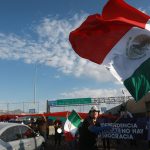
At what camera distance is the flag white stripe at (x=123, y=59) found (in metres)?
8.72

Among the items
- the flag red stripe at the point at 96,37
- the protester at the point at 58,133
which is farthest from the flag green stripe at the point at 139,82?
the protester at the point at 58,133

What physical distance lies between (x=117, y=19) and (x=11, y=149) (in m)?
5.49

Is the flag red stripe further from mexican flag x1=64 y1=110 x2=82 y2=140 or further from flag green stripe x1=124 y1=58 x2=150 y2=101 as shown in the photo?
mexican flag x1=64 y1=110 x2=82 y2=140

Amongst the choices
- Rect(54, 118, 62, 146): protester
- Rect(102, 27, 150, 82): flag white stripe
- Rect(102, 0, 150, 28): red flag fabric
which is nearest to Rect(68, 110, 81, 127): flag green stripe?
Rect(54, 118, 62, 146): protester

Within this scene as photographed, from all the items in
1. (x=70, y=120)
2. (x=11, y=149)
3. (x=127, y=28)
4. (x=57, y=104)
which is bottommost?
(x=11, y=149)

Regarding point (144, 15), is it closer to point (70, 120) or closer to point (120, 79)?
point (120, 79)

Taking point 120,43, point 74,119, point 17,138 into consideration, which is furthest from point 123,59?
point 74,119

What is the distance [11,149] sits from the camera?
41.4ft

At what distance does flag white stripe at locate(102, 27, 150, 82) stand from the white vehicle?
4.50m

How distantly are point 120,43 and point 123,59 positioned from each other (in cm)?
38

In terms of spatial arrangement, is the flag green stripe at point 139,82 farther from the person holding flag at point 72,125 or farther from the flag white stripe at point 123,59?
the person holding flag at point 72,125

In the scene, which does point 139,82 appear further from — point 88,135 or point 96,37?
point 96,37

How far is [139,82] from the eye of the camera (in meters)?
8.52

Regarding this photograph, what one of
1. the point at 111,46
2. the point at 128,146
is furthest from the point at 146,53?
the point at 128,146
